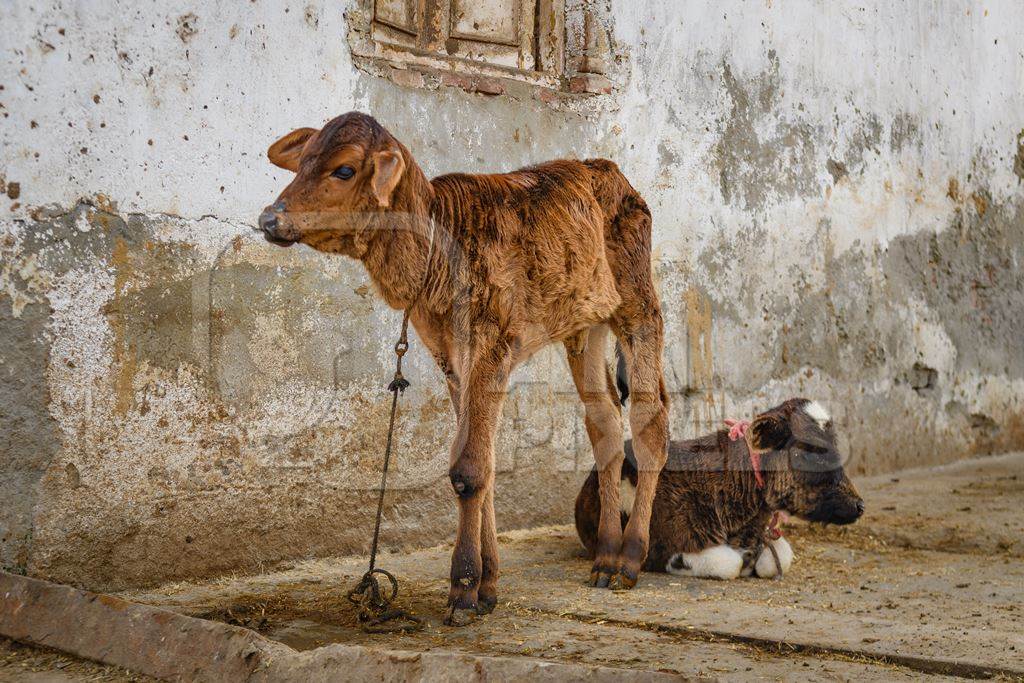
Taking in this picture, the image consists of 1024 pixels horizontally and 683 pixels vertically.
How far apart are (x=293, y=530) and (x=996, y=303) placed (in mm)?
6327

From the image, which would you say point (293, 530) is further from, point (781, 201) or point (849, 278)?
point (849, 278)

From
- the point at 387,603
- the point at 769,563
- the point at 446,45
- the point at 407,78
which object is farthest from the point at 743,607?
the point at 446,45

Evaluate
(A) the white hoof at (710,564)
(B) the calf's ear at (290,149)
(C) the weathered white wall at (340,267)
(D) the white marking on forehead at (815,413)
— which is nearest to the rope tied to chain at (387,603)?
(B) the calf's ear at (290,149)

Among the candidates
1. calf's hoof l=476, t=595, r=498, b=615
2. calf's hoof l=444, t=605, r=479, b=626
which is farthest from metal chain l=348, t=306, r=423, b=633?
calf's hoof l=476, t=595, r=498, b=615

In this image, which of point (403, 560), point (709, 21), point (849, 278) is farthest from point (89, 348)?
point (849, 278)

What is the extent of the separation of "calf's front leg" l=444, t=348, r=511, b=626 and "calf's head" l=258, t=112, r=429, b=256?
0.66m

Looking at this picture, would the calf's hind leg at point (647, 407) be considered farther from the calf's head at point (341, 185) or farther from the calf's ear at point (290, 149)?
the calf's ear at point (290, 149)

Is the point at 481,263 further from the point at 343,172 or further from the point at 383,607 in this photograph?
the point at 383,607

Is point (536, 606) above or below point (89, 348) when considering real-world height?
below

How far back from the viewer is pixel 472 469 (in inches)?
155

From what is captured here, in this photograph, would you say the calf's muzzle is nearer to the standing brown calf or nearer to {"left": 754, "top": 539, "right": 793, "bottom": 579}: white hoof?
the standing brown calf

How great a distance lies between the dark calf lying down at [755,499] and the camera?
5078 millimetres

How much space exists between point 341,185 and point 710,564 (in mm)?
2501

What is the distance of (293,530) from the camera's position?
494 cm
